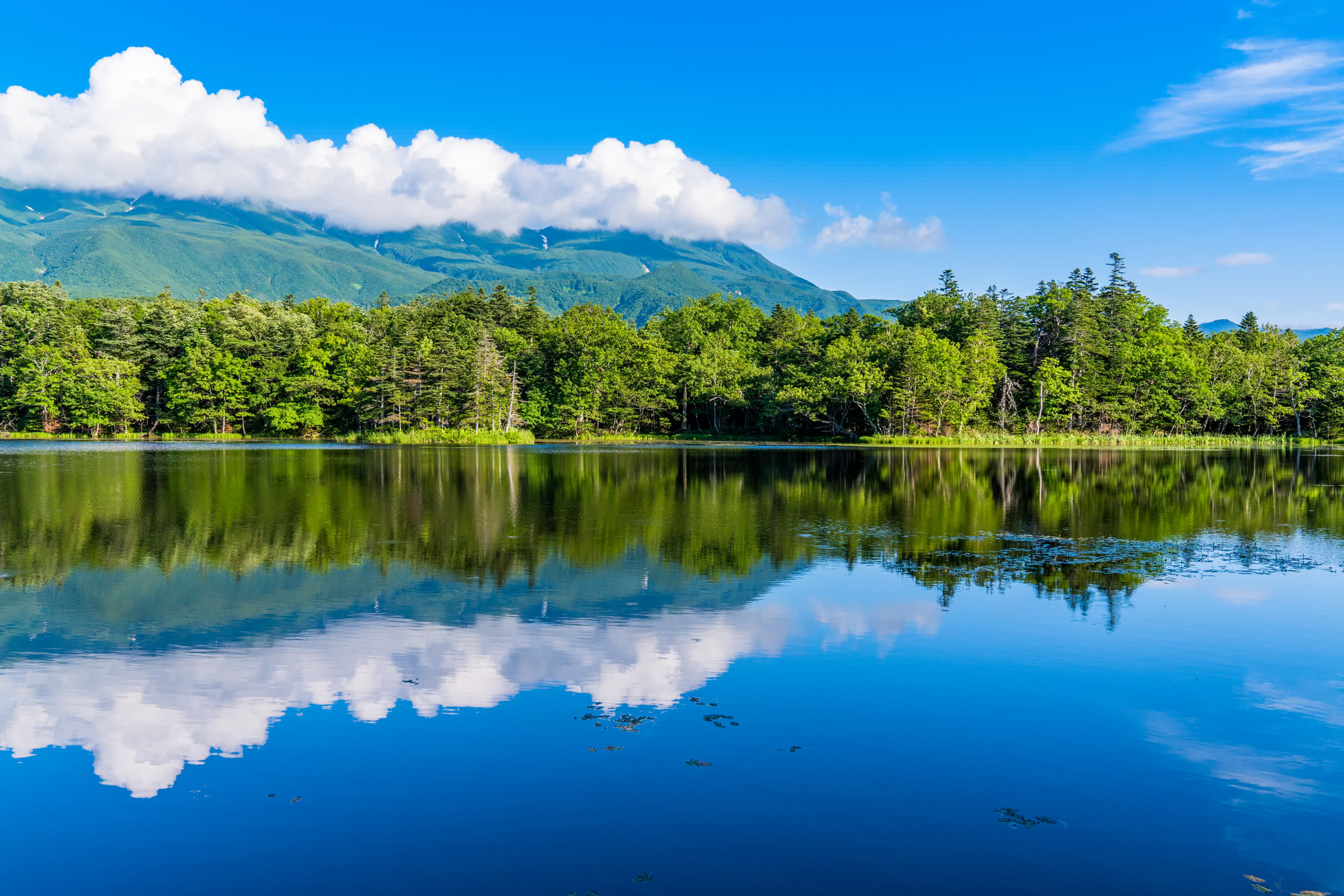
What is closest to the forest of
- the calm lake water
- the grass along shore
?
the grass along shore

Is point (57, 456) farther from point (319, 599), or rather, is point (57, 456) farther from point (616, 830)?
point (616, 830)

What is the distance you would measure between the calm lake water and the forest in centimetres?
6836

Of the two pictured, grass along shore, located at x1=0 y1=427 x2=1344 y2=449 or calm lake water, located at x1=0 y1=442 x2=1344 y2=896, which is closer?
calm lake water, located at x1=0 y1=442 x2=1344 y2=896

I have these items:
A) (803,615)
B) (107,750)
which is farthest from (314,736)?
(803,615)

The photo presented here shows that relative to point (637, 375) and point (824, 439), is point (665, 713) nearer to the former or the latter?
point (824, 439)

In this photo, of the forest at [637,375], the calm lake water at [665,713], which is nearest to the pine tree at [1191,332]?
the forest at [637,375]

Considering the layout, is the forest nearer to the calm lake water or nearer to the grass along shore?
the grass along shore

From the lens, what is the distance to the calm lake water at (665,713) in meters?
6.44

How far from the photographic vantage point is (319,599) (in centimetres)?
1462

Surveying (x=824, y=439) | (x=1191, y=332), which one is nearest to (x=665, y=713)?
(x=824, y=439)

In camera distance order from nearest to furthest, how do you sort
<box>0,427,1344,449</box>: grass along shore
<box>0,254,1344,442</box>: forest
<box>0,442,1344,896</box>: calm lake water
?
1. <box>0,442,1344,896</box>: calm lake water
2. <box>0,427,1344,449</box>: grass along shore
3. <box>0,254,1344,442</box>: forest

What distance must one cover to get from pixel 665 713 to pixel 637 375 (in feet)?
290

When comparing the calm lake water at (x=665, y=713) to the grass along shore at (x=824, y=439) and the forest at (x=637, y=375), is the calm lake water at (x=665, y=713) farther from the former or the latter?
the forest at (x=637, y=375)

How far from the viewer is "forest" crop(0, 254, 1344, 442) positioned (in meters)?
88.2
